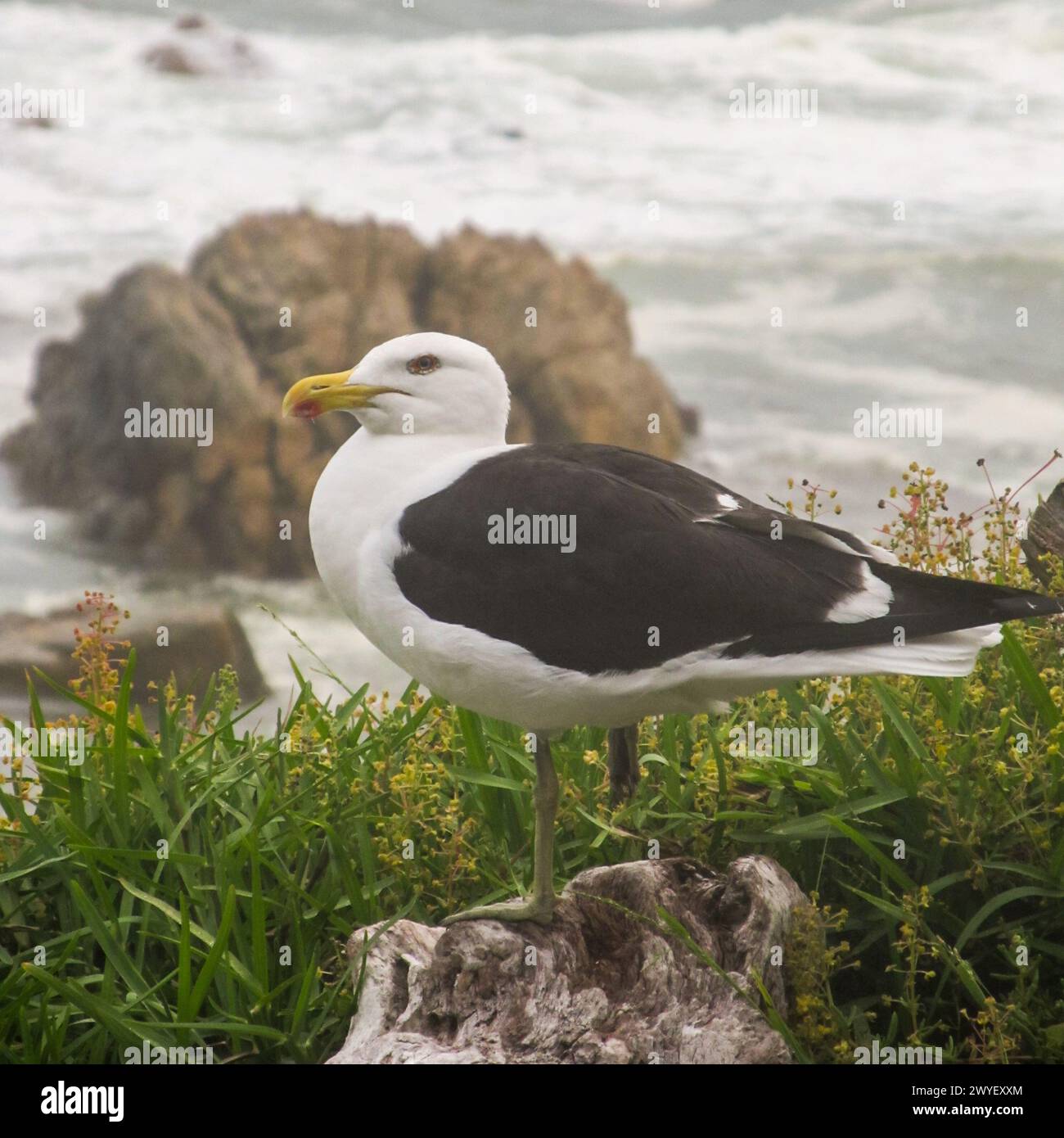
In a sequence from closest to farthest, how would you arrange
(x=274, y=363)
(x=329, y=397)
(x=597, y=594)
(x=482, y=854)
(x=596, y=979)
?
(x=597, y=594), (x=596, y=979), (x=329, y=397), (x=482, y=854), (x=274, y=363)

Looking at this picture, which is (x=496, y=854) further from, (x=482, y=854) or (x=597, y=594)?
(x=597, y=594)

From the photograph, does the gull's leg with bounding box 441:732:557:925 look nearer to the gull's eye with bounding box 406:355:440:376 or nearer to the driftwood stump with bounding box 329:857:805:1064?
the driftwood stump with bounding box 329:857:805:1064

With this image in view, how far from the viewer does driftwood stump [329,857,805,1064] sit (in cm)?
239

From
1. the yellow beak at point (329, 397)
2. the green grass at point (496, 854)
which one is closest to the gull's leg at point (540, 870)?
the green grass at point (496, 854)

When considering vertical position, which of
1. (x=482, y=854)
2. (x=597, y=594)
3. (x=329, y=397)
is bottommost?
(x=482, y=854)

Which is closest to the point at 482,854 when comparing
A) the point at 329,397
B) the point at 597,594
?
the point at 597,594

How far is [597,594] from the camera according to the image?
2.47m

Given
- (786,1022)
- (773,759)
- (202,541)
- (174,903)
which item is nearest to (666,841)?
(773,759)

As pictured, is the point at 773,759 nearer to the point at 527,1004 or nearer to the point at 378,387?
the point at 527,1004

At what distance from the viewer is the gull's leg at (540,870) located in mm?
2580

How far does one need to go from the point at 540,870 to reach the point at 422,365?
103 centimetres

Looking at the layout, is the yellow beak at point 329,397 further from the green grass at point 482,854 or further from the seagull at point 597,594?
the green grass at point 482,854

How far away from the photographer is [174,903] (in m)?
2.96
